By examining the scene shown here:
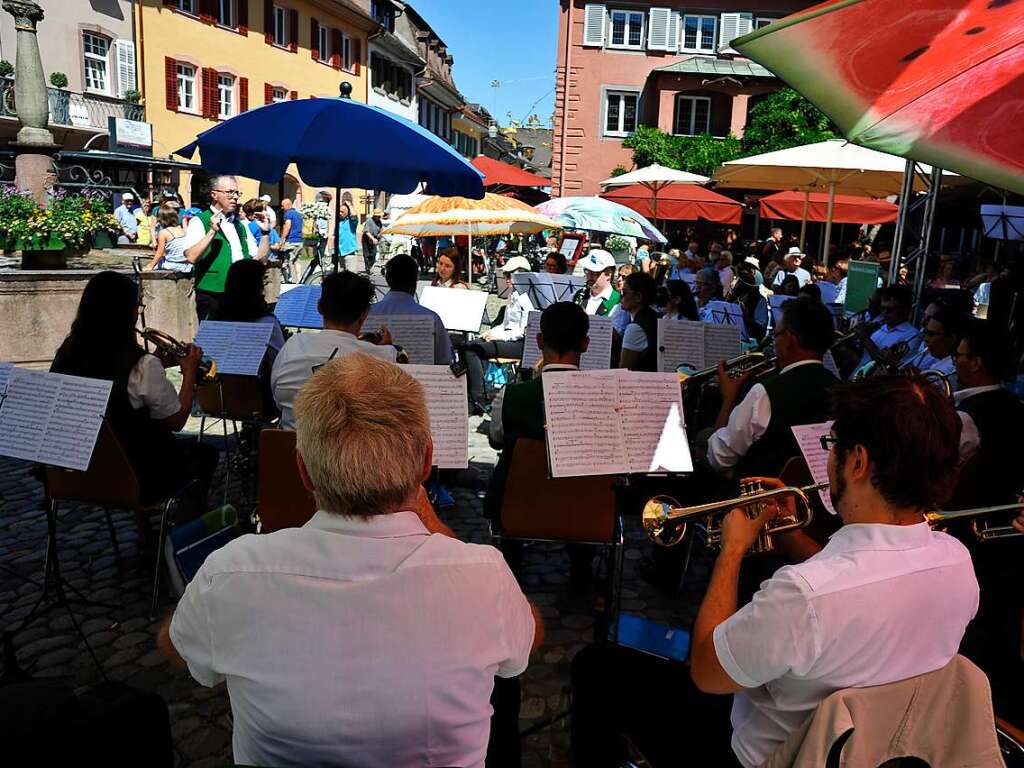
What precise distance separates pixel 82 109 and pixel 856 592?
26550 mm

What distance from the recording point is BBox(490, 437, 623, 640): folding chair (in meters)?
3.46

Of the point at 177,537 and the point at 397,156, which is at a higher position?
the point at 397,156

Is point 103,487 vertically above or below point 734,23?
below

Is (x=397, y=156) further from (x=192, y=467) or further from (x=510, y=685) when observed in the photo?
(x=510, y=685)

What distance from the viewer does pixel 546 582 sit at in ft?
14.4

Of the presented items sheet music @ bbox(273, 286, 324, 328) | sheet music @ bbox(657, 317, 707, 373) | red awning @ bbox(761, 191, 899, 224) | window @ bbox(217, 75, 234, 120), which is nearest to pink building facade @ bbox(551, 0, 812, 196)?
window @ bbox(217, 75, 234, 120)

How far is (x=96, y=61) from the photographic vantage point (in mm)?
23797

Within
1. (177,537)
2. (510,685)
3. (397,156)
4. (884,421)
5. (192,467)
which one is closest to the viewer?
(884,421)

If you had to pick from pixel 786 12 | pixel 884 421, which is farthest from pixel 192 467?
pixel 786 12

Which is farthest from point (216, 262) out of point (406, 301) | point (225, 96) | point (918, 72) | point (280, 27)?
point (280, 27)

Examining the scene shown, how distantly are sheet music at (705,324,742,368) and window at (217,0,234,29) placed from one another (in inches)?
1027

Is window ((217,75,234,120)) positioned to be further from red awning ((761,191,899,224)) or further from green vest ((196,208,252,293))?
green vest ((196,208,252,293))

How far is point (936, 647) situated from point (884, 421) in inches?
19.3

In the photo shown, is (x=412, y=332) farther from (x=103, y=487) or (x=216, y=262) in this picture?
(x=216, y=262)
